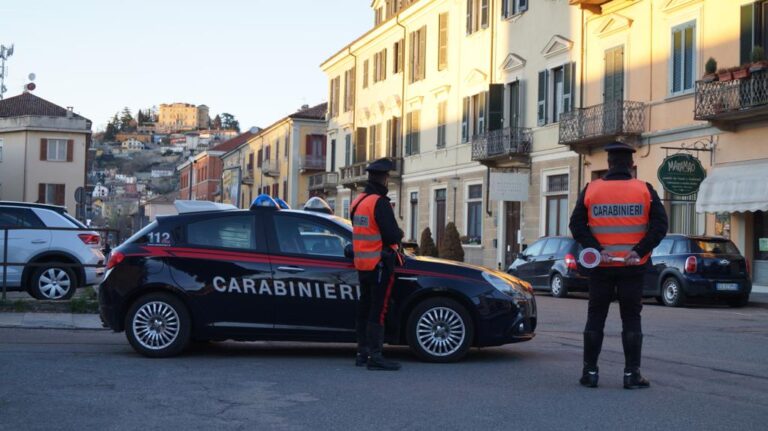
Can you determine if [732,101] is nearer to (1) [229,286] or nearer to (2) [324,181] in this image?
(1) [229,286]

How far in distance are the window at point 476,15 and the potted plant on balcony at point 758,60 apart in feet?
50.5

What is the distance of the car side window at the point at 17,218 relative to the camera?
647 inches

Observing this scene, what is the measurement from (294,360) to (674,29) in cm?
1965

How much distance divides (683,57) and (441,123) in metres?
16.2

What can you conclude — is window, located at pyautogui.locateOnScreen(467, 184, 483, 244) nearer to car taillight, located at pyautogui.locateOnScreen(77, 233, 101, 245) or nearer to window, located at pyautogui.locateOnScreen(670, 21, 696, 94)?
window, located at pyautogui.locateOnScreen(670, 21, 696, 94)

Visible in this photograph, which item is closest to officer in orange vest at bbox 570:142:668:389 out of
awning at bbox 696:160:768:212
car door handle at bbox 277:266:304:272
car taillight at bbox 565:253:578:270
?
car door handle at bbox 277:266:304:272

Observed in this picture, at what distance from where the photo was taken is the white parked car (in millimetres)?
16078

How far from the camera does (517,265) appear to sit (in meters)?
25.8

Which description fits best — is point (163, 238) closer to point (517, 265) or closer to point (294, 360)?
point (294, 360)

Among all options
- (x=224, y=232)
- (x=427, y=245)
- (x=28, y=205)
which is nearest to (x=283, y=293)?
(x=224, y=232)

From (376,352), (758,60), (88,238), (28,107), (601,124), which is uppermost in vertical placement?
(28,107)

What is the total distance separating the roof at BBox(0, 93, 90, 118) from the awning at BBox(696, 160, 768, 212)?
54178 mm

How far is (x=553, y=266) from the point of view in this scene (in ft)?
79.5

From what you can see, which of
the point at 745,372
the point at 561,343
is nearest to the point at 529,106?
the point at 561,343
